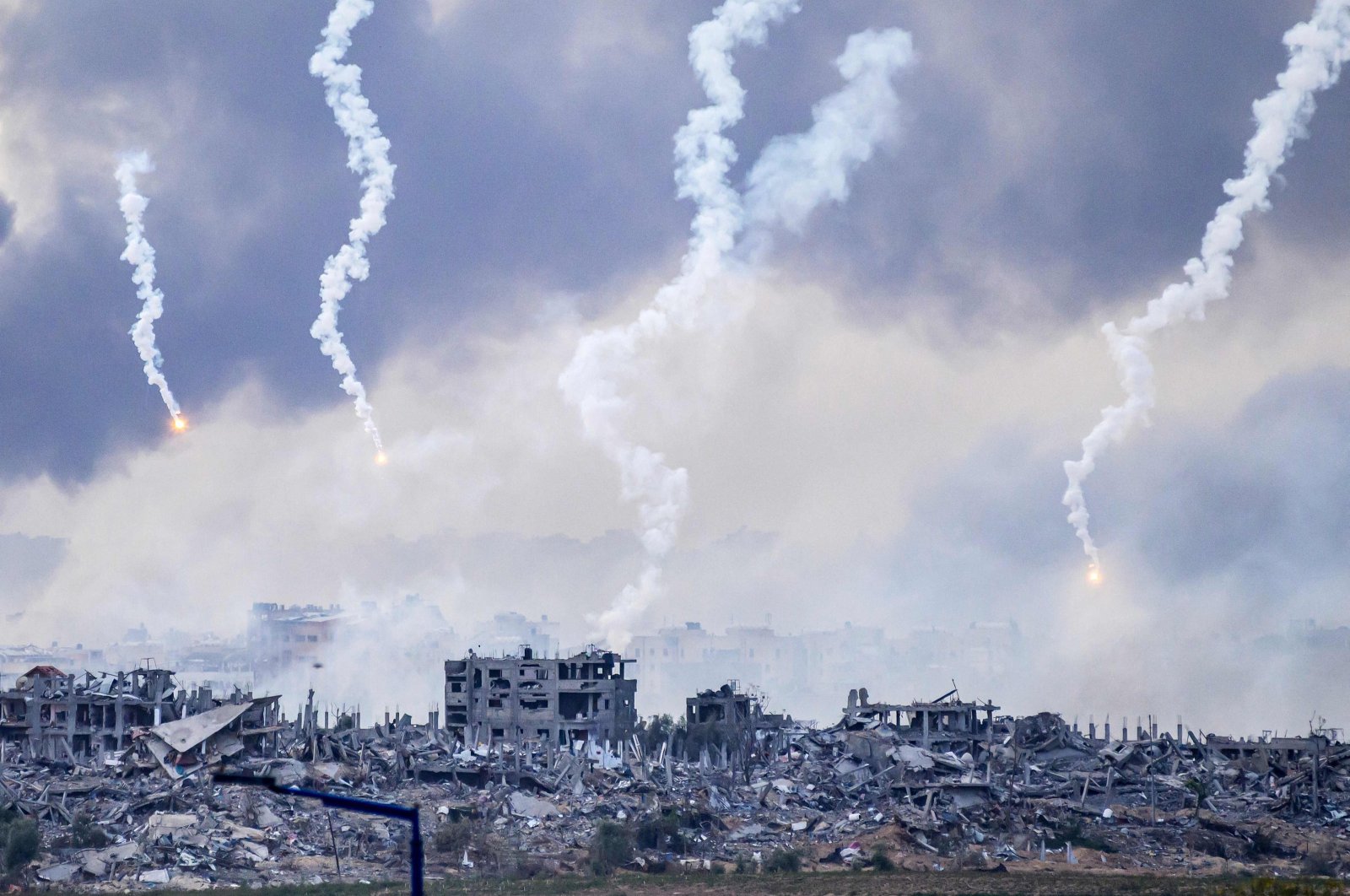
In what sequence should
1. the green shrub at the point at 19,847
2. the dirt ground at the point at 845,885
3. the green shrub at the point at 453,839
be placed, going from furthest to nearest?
1. the green shrub at the point at 453,839
2. the green shrub at the point at 19,847
3. the dirt ground at the point at 845,885

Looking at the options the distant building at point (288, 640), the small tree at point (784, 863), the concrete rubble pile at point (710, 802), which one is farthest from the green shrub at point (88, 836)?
the distant building at point (288, 640)

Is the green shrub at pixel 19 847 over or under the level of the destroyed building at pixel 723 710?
under

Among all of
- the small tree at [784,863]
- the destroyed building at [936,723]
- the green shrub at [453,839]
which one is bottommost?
the small tree at [784,863]

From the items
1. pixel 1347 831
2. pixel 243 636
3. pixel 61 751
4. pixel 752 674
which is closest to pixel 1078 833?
pixel 1347 831

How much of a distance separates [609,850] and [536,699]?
113 ft

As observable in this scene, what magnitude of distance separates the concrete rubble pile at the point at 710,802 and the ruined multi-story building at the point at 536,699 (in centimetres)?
498

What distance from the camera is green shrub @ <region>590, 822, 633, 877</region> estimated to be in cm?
4500

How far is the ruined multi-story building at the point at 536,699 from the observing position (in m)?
79.0

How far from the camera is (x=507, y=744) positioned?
70.9m

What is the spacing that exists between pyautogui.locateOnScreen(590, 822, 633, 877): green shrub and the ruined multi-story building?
30554 millimetres

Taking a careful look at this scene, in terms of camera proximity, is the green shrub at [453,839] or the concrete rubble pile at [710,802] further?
the green shrub at [453,839]

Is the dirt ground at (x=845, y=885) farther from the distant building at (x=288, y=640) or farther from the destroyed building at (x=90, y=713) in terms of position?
the distant building at (x=288, y=640)

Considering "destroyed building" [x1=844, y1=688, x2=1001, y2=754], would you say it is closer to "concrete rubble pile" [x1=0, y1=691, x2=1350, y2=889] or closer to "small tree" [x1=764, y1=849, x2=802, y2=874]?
"concrete rubble pile" [x1=0, y1=691, x2=1350, y2=889]

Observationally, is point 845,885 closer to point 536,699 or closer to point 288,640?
point 536,699
